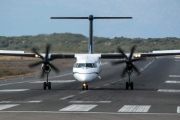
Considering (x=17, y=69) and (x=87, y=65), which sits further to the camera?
(x=17, y=69)

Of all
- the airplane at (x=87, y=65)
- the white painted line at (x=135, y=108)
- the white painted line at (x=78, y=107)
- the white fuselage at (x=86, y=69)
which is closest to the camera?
the white painted line at (x=135, y=108)

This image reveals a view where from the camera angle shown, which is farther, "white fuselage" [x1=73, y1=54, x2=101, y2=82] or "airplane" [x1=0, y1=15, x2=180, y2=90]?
"airplane" [x1=0, y1=15, x2=180, y2=90]

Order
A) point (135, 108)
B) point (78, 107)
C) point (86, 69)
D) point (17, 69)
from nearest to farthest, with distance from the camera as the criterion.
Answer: point (135, 108), point (78, 107), point (86, 69), point (17, 69)

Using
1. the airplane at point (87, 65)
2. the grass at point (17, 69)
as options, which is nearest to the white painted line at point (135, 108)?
the airplane at point (87, 65)

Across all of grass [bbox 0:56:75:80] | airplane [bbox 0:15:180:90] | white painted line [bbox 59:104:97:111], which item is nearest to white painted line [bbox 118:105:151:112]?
white painted line [bbox 59:104:97:111]

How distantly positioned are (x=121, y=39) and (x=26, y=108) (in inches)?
2653

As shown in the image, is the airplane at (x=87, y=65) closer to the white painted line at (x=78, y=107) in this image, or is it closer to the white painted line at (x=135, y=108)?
the white painted line at (x=78, y=107)

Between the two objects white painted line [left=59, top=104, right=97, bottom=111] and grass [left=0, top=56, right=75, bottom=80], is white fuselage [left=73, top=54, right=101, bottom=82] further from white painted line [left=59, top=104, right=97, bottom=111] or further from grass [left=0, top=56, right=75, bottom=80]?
grass [left=0, top=56, right=75, bottom=80]

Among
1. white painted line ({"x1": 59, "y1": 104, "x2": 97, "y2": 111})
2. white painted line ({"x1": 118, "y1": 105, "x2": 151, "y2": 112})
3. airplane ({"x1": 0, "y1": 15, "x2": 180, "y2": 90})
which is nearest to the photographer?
white painted line ({"x1": 118, "y1": 105, "x2": 151, "y2": 112})

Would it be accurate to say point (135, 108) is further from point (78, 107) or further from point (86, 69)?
point (86, 69)

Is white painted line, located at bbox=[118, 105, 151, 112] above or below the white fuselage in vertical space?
below

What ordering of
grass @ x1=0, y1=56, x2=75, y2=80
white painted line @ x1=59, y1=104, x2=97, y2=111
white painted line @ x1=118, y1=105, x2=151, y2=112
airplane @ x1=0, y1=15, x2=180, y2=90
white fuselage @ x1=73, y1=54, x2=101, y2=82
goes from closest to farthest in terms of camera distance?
white painted line @ x1=118, y1=105, x2=151, y2=112
white painted line @ x1=59, y1=104, x2=97, y2=111
white fuselage @ x1=73, y1=54, x2=101, y2=82
airplane @ x1=0, y1=15, x2=180, y2=90
grass @ x1=0, y1=56, x2=75, y2=80

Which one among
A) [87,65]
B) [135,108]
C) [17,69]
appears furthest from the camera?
[17,69]

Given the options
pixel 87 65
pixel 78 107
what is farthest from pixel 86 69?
pixel 78 107
